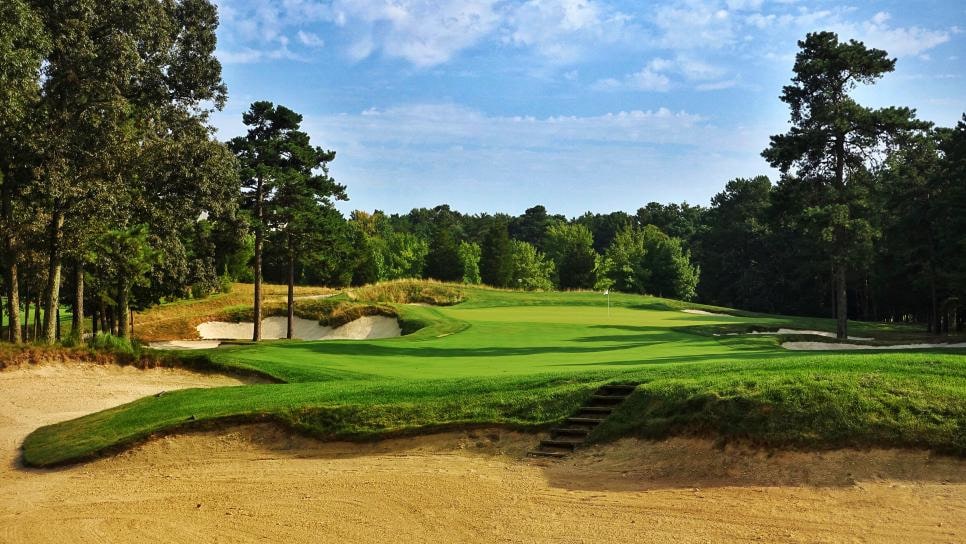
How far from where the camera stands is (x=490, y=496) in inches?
406

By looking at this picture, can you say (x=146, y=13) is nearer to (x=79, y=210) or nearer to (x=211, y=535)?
(x=79, y=210)

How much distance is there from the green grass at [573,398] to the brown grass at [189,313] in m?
21.7

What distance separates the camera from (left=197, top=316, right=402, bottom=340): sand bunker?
44.4m

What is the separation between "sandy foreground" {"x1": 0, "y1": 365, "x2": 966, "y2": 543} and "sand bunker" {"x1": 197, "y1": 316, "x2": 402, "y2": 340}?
30032 millimetres

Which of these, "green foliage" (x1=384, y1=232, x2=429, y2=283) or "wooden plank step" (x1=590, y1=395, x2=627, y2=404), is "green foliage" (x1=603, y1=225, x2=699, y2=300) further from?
"wooden plank step" (x1=590, y1=395, x2=627, y2=404)

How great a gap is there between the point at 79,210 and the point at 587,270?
8027 centimetres

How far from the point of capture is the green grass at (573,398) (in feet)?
35.5

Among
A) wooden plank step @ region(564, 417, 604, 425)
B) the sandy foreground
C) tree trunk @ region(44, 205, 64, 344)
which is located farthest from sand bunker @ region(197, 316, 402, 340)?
wooden plank step @ region(564, 417, 604, 425)

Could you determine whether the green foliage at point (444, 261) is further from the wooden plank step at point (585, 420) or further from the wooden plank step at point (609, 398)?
the wooden plank step at point (585, 420)

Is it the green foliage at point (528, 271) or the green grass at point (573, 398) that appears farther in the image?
the green foliage at point (528, 271)

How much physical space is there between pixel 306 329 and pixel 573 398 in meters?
36.0

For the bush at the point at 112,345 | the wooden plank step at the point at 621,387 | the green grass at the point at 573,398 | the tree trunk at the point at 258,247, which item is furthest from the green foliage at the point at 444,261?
the wooden plank step at the point at 621,387

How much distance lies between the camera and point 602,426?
496 inches

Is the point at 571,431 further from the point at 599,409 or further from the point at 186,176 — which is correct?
the point at 186,176
